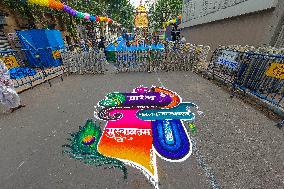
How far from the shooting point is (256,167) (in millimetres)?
2982

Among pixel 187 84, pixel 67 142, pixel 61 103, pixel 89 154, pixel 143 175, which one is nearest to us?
pixel 143 175

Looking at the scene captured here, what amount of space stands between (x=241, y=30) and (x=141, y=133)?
1158 cm

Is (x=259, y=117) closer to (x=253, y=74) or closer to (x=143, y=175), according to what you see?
(x=253, y=74)

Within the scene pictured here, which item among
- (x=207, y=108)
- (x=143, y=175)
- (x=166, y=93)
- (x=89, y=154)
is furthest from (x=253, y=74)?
(x=89, y=154)

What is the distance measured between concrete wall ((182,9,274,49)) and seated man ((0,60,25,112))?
1215 centimetres

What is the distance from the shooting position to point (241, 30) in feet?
37.3

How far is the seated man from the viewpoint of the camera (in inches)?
197

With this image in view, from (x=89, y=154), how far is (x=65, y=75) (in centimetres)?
800

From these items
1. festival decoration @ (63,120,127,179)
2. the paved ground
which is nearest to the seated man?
the paved ground

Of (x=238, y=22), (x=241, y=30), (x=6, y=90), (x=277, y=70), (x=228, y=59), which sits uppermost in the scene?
(x=238, y=22)

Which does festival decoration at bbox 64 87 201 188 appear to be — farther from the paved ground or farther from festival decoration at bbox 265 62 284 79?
festival decoration at bbox 265 62 284 79

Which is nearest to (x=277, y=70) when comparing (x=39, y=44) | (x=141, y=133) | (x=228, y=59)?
(x=228, y=59)

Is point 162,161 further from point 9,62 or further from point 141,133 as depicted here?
point 9,62

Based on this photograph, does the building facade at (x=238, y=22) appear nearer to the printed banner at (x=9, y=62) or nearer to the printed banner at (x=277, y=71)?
the printed banner at (x=277, y=71)
